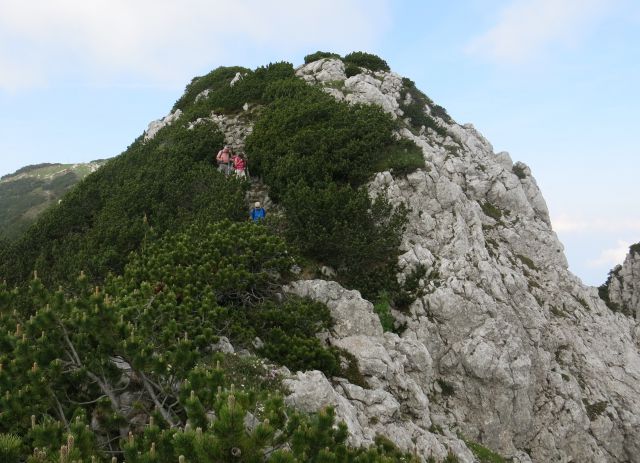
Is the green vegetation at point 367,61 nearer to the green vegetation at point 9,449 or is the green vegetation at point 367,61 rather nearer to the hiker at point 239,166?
the hiker at point 239,166

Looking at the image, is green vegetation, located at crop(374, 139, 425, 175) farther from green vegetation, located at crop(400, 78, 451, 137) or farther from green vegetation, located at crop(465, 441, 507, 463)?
green vegetation, located at crop(465, 441, 507, 463)

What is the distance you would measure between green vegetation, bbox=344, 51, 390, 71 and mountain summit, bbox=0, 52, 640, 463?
5228 mm

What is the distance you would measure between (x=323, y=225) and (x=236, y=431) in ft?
39.5

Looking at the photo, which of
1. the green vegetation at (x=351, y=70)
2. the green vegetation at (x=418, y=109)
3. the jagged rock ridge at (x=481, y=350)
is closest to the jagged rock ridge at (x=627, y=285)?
the jagged rock ridge at (x=481, y=350)

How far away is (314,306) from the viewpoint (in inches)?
517

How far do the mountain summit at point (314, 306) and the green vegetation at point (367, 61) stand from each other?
5228 millimetres

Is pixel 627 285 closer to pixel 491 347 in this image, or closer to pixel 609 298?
pixel 609 298

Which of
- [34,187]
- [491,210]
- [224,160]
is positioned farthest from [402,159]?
[34,187]

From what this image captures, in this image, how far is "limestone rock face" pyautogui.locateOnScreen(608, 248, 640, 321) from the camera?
25812 mm

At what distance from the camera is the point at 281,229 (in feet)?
56.9

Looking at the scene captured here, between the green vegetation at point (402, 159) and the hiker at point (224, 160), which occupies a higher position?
the green vegetation at point (402, 159)

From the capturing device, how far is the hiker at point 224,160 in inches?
840

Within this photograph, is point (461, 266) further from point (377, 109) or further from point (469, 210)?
point (377, 109)

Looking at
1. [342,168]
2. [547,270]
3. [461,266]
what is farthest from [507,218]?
[342,168]
